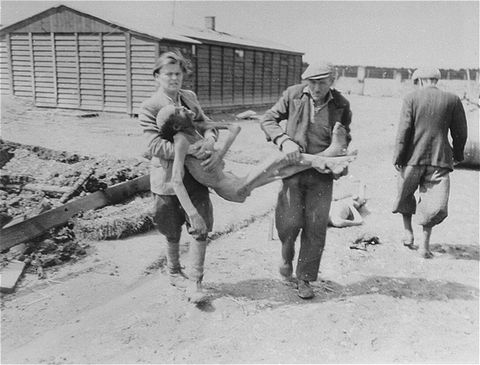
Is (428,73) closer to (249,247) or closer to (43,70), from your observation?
(249,247)

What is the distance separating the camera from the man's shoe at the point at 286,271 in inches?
168

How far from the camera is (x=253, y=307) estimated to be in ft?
12.4

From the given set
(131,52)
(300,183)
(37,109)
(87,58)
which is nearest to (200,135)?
(300,183)

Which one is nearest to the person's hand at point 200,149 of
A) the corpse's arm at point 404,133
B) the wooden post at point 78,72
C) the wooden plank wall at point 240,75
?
the corpse's arm at point 404,133

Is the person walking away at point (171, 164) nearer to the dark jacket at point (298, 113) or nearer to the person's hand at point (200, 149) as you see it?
the person's hand at point (200, 149)

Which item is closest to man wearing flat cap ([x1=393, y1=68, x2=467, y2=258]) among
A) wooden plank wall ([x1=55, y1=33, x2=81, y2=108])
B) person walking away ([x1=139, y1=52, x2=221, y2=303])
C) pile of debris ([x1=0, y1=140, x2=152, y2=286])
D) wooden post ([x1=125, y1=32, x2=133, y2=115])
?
person walking away ([x1=139, y1=52, x2=221, y2=303])

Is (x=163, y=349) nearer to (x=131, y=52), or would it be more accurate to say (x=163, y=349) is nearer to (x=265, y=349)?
(x=265, y=349)

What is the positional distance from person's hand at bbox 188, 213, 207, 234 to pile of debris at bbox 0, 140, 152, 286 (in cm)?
156

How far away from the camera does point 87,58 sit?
51.3 ft

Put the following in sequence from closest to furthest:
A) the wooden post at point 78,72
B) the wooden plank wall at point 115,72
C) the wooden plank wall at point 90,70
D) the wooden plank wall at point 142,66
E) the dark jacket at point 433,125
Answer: the dark jacket at point 433,125 < the wooden plank wall at point 142,66 < the wooden plank wall at point 115,72 < the wooden plank wall at point 90,70 < the wooden post at point 78,72

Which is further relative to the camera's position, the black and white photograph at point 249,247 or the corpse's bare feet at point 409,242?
the corpse's bare feet at point 409,242

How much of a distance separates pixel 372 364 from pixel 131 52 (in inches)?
544

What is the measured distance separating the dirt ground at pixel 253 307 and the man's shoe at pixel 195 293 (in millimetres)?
78

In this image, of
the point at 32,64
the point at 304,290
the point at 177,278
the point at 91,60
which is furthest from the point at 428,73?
the point at 32,64
